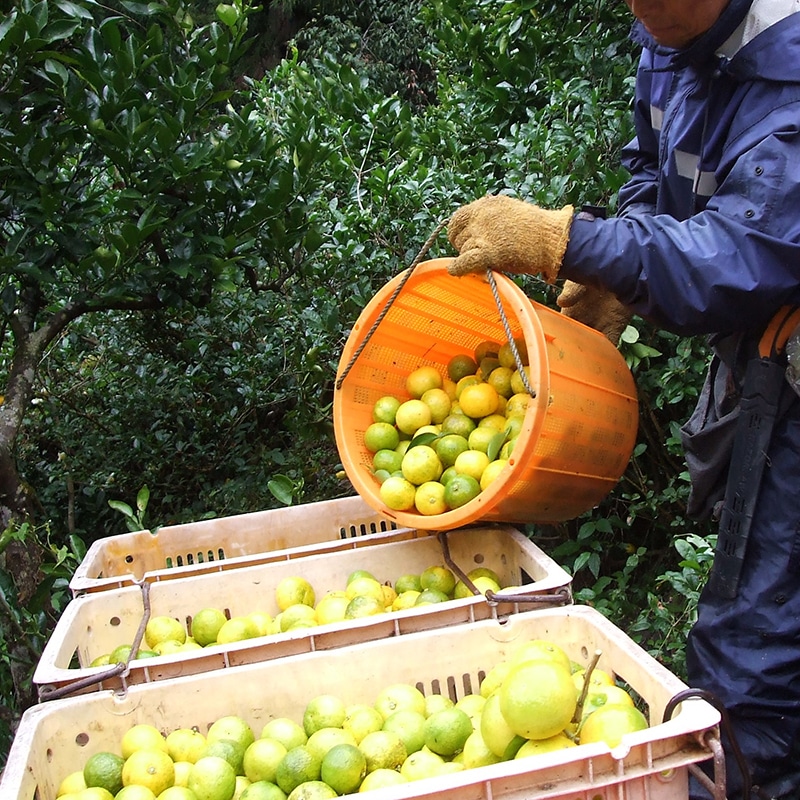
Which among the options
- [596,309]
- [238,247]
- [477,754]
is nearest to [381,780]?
[477,754]

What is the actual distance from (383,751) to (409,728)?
0.23ft

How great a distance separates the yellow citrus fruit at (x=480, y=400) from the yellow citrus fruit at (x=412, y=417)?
0.12 metres

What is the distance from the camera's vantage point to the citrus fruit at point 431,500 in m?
2.13

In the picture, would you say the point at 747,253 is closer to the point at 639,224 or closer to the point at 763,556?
the point at 639,224

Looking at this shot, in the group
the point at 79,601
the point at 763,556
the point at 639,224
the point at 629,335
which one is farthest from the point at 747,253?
the point at 79,601

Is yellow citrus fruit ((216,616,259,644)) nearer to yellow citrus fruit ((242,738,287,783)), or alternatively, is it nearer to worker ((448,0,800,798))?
yellow citrus fruit ((242,738,287,783))

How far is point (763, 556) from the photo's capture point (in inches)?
68.3

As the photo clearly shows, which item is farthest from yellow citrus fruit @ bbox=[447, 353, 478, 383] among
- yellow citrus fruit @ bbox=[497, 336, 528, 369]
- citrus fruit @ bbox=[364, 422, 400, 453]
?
citrus fruit @ bbox=[364, 422, 400, 453]

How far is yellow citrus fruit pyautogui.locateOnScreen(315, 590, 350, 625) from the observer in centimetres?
203

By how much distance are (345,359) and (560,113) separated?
1524mm

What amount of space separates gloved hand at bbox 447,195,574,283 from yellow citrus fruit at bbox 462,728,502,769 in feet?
3.04

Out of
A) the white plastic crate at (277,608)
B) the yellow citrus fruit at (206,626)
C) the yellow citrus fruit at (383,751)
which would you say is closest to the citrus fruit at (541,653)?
the white plastic crate at (277,608)

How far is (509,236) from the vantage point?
179 centimetres

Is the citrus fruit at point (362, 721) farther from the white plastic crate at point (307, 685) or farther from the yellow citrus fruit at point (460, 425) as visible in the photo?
the yellow citrus fruit at point (460, 425)
